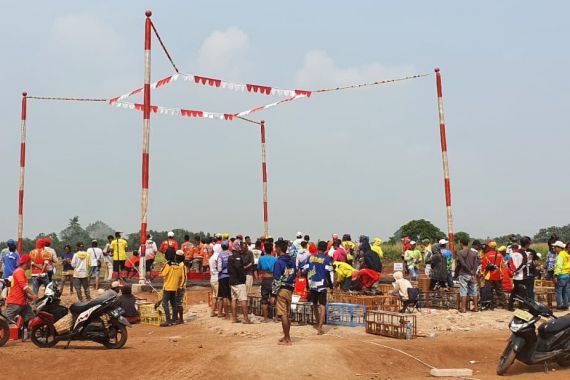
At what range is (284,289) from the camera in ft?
43.3

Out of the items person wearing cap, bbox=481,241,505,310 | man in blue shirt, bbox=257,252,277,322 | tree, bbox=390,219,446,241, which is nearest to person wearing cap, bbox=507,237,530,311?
person wearing cap, bbox=481,241,505,310

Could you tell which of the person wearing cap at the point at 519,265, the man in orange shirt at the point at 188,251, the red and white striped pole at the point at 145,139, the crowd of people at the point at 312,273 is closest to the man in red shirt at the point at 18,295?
the crowd of people at the point at 312,273

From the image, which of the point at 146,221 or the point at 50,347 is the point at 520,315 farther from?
the point at 146,221

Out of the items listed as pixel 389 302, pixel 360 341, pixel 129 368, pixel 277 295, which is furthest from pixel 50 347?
pixel 389 302

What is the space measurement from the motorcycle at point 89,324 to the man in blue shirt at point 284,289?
10.1 ft

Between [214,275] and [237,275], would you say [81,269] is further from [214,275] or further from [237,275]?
[237,275]

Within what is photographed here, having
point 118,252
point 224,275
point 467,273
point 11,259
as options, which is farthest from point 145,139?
point 467,273

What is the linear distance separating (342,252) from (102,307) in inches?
345

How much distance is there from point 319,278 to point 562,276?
26.4 feet

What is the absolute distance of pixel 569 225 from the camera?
73188mm

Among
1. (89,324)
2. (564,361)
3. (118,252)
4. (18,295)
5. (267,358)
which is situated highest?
(118,252)

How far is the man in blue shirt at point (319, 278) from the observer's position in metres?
14.0

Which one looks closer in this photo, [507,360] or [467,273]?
[507,360]

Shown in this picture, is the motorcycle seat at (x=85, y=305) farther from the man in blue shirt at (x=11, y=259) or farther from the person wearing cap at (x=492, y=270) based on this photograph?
the person wearing cap at (x=492, y=270)
